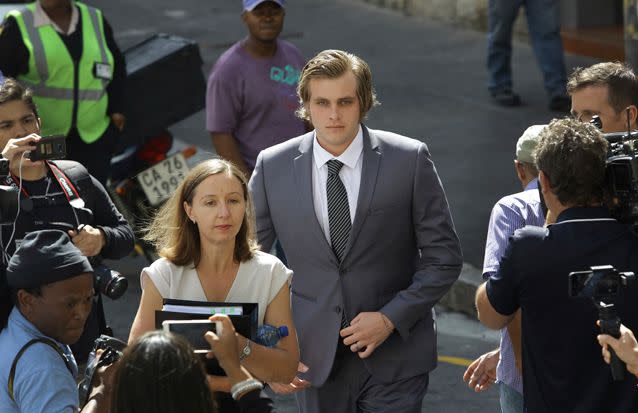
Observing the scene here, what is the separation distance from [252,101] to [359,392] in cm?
276

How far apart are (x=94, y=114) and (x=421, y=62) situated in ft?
21.4

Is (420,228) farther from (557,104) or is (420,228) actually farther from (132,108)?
(557,104)

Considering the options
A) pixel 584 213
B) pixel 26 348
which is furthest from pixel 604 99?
pixel 26 348

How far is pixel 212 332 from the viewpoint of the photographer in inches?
163

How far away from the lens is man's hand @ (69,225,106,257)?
18.1 feet

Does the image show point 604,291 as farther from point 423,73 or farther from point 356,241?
point 423,73

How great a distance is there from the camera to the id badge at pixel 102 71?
28.1 ft

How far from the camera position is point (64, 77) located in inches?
332

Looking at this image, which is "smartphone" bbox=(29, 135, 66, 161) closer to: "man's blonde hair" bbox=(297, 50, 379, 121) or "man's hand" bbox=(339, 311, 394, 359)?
"man's blonde hair" bbox=(297, 50, 379, 121)

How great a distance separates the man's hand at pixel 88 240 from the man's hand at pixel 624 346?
229cm

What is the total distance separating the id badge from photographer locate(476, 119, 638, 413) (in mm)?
4630

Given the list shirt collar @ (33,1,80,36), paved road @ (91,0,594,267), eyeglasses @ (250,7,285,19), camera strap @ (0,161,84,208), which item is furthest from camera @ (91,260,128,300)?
paved road @ (91,0,594,267)

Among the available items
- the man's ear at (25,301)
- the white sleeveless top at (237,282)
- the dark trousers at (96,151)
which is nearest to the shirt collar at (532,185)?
the white sleeveless top at (237,282)

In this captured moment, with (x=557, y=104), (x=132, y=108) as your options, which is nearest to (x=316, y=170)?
(x=132, y=108)
